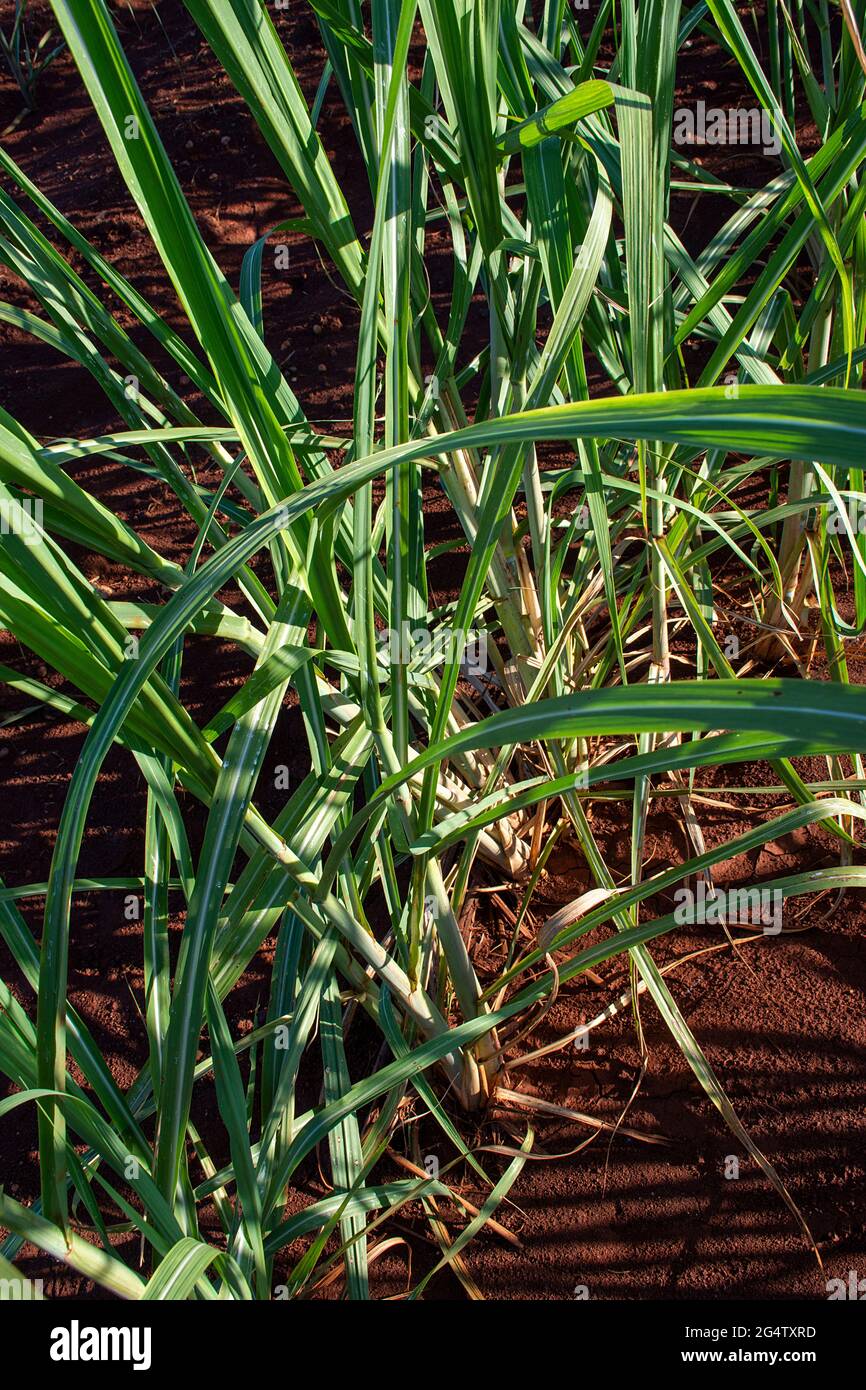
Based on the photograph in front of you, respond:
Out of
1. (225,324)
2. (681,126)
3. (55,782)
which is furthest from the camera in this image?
(681,126)

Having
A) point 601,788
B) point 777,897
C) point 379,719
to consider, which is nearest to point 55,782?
point 601,788

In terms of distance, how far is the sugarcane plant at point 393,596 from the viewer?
0.49 metres

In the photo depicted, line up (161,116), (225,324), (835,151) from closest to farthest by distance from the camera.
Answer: (225,324), (835,151), (161,116)

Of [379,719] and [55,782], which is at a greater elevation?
[55,782]

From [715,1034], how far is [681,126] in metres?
1.62

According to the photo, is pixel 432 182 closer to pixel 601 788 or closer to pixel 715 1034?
pixel 601 788

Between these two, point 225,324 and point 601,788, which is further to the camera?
point 601,788

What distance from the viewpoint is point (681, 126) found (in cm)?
177

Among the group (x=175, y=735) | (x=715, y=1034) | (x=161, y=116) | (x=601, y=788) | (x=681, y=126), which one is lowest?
(x=715, y=1034)

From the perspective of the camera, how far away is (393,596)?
2.12 feet

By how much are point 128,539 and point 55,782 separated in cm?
87

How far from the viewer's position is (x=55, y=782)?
1.38 m

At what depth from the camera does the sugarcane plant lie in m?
0.49

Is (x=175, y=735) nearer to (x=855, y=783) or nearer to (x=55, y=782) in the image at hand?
(x=855, y=783)
